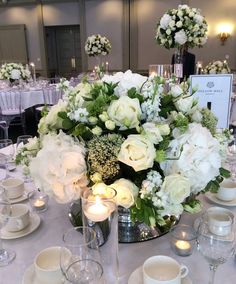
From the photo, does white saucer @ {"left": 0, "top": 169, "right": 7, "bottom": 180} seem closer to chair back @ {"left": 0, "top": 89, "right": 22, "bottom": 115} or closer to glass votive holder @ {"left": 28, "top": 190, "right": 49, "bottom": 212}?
glass votive holder @ {"left": 28, "top": 190, "right": 49, "bottom": 212}

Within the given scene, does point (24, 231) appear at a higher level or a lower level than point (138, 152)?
lower

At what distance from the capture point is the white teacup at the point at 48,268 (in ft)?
2.59

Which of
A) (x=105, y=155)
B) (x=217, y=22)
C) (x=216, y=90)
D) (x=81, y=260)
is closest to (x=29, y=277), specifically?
(x=81, y=260)

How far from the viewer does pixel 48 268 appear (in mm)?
831

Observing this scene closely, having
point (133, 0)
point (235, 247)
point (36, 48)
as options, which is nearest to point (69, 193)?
point (235, 247)

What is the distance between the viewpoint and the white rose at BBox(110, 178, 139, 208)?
85 centimetres

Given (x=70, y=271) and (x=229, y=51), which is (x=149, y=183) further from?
(x=229, y=51)

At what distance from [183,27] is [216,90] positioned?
1.61 m

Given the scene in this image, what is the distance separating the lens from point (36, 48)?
9.75 metres

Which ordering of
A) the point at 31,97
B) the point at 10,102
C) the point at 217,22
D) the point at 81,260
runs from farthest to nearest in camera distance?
the point at 217,22 → the point at 31,97 → the point at 10,102 → the point at 81,260

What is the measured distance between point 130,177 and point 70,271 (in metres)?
0.32

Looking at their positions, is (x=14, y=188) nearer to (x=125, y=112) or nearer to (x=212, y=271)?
(x=125, y=112)

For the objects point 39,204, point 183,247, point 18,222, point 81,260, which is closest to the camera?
point 81,260

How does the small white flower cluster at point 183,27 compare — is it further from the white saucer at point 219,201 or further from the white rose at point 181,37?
the white saucer at point 219,201
